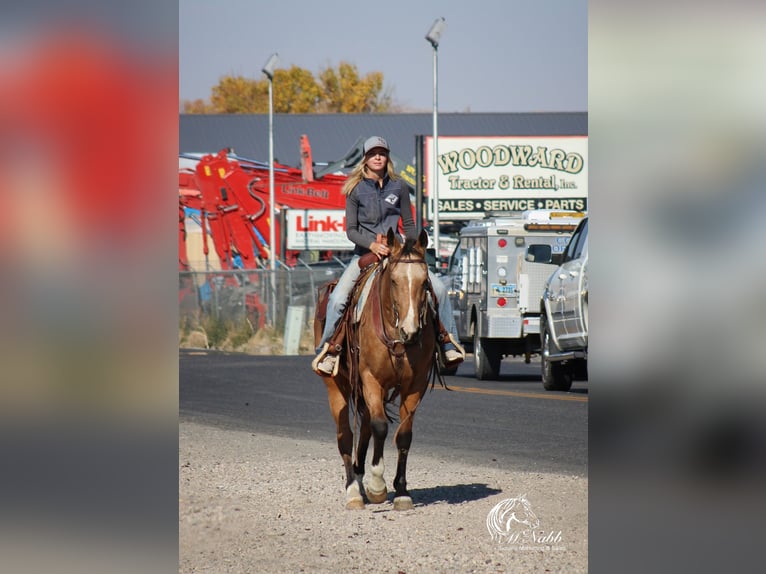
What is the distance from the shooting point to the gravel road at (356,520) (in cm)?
588

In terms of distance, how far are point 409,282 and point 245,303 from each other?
24.7m

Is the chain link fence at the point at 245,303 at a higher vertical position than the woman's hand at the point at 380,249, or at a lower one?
lower

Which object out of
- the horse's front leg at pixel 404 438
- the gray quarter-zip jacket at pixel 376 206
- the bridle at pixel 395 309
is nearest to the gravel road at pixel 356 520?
the horse's front leg at pixel 404 438

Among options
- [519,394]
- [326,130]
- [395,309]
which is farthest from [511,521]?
[326,130]

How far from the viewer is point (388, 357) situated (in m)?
8.78

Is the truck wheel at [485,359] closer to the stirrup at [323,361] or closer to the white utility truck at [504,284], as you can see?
the white utility truck at [504,284]

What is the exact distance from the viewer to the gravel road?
5.88 metres

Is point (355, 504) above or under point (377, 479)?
under

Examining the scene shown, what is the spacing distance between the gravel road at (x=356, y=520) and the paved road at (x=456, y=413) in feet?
3.00

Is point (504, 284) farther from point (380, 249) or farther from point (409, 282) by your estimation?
point (409, 282)

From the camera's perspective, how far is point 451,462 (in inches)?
440
